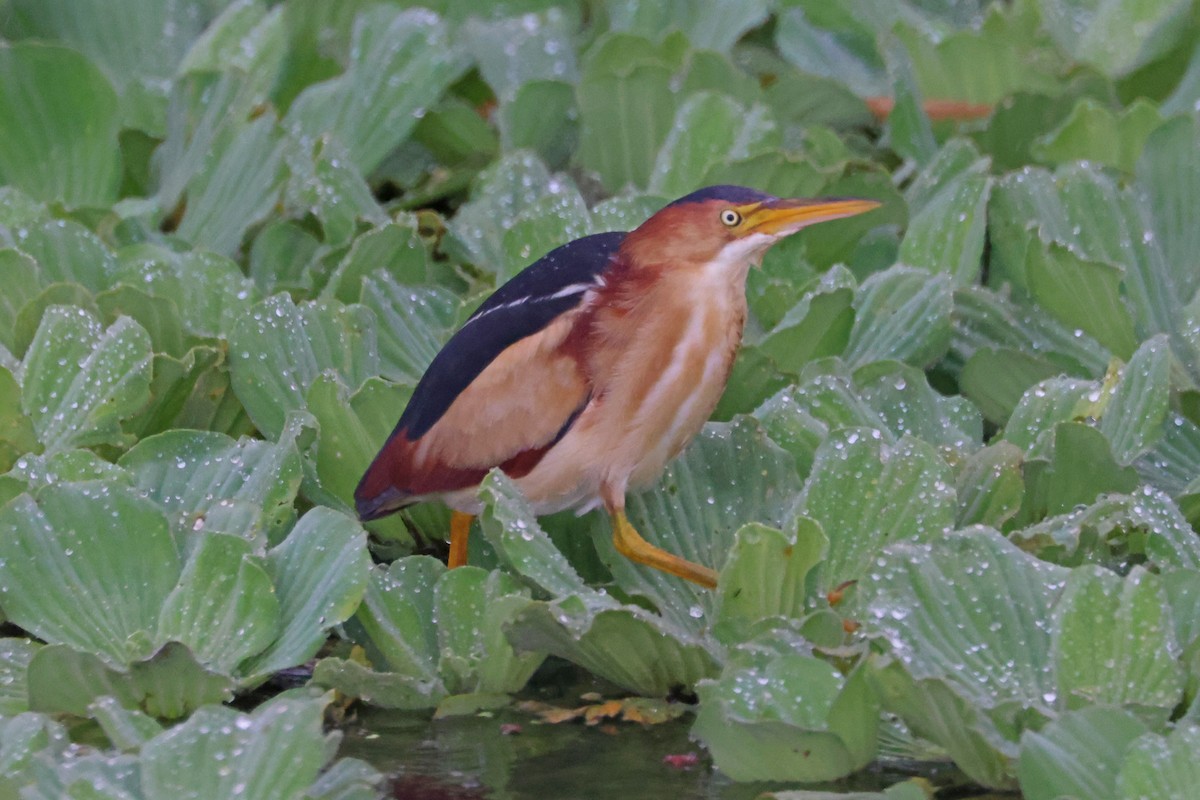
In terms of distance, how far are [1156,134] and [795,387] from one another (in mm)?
879

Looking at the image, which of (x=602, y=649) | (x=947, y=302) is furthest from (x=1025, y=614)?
(x=947, y=302)

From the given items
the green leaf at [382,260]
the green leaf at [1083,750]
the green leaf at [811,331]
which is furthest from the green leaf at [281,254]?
the green leaf at [1083,750]

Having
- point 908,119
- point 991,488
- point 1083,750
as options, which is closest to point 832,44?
point 908,119

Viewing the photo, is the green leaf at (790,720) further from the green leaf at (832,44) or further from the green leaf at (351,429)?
the green leaf at (832,44)

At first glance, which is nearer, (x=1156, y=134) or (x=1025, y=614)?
(x=1025, y=614)

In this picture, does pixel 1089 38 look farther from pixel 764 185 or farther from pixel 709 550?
pixel 709 550

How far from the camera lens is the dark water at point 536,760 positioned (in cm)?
188

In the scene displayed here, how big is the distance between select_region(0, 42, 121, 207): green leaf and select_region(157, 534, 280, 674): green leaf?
1334 mm

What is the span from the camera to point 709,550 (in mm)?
2320

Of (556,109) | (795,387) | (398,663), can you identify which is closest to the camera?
(398,663)

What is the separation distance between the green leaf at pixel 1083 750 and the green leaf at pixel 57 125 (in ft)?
7.04

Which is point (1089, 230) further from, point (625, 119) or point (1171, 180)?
point (625, 119)

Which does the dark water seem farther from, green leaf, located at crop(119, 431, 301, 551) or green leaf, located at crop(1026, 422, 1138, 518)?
green leaf, located at crop(1026, 422, 1138, 518)

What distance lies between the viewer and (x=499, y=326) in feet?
7.66
